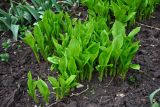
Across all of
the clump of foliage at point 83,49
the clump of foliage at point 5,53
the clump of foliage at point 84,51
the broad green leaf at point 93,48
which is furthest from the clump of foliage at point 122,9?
the clump of foliage at point 5,53

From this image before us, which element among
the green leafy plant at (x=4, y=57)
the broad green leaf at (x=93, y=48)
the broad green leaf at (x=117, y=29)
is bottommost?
the green leafy plant at (x=4, y=57)

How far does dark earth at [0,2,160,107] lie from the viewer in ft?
8.28

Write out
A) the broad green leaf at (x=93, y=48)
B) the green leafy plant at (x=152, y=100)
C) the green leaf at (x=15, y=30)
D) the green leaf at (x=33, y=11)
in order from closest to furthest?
the green leafy plant at (x=152, y=100) → the broad green leaf at (x=93, y=48) → the green leaf at (x=15, y=30) → the green leaf at (x=33, y=11)

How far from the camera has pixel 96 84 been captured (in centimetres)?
267

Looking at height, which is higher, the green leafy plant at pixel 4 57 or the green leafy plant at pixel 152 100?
the green leafy plant at pixel 4 57

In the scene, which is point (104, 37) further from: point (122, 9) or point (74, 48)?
point (122, 9)

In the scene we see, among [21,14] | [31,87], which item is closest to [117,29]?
[31,87]

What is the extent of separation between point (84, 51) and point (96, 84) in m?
0.30

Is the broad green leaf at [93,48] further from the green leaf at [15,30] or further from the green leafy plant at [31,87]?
the green leaf at [15,30]

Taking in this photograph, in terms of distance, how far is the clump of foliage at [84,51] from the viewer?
245cm

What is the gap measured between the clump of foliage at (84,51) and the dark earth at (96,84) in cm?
7

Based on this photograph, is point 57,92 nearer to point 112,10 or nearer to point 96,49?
point 96,49

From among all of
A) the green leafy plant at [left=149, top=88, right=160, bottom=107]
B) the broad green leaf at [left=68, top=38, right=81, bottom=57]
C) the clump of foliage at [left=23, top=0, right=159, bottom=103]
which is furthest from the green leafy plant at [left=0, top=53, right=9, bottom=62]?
the green leafy plant at [left=149, top=88, right=160, bottom=107]

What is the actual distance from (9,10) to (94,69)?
1247mm
